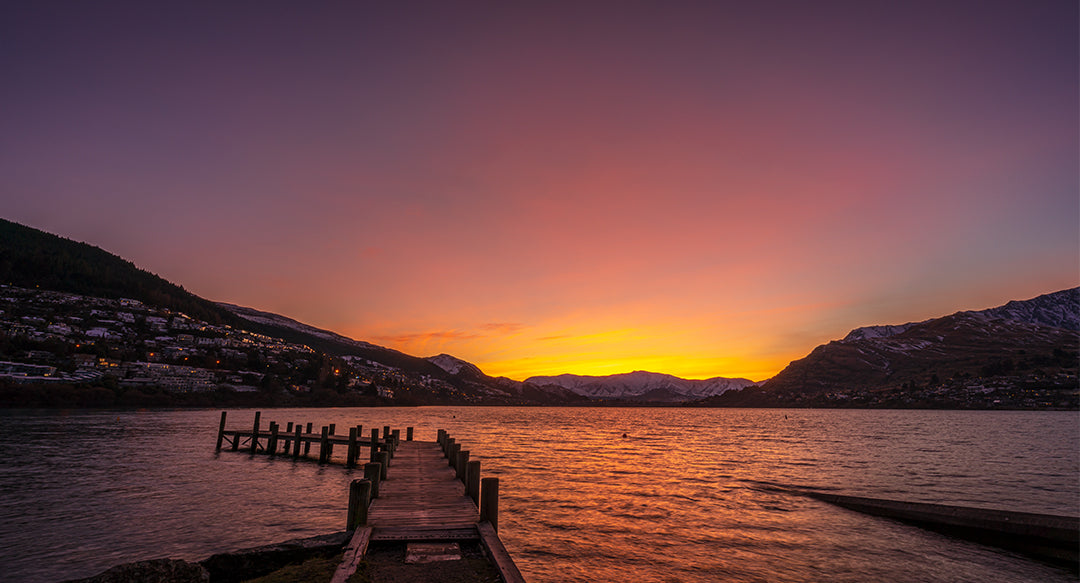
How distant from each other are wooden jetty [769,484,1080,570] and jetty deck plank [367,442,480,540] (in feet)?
64.6

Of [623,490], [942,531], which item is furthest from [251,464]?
[942,531]

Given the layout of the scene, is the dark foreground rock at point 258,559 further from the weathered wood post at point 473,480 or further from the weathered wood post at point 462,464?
the weathered wood post at point 462,464

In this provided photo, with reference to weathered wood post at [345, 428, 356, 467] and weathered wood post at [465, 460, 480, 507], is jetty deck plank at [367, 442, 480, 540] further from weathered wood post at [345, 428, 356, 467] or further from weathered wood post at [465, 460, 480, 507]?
weathered wood post at [345, 428, 356, 467]

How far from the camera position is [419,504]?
16.2 meters

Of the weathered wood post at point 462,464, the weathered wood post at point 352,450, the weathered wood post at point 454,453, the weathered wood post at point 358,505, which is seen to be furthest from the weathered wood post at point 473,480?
the weathered wood post at point 352,450

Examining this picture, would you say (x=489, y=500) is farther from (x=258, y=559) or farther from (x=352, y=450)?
(x=352, y=450)

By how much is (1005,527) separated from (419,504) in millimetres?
21468

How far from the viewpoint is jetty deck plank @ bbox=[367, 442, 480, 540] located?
13.1 meters

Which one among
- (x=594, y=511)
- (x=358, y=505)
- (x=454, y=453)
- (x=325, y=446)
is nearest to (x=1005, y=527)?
(x=594, y=511)

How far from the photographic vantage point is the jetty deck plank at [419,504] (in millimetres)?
13086

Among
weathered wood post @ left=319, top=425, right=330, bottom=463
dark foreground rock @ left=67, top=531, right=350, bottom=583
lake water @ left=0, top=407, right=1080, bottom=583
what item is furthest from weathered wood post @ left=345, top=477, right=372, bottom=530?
weathered wood post @ left=319, top=425, right=330, bottom=463

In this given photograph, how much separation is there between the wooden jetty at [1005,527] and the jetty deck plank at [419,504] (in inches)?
775

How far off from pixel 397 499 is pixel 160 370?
658 feet

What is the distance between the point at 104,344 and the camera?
18250 cm
